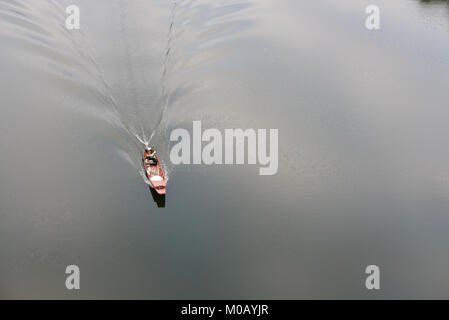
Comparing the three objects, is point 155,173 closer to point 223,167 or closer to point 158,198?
point 158,198

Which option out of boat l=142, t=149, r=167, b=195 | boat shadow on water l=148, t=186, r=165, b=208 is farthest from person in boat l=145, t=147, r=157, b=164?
boat shadow on water l=148, t=186, r=165, b=208

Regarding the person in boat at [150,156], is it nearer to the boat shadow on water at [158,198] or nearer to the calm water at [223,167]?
the calm water at [223,167]

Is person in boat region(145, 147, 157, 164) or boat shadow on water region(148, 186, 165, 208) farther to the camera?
person in boat region(145, 147, 157, 164)

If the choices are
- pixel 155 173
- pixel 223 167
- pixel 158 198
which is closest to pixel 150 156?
pixel 155 173

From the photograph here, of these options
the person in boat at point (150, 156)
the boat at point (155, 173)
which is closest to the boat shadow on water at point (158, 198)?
the boat at point (155, 173)

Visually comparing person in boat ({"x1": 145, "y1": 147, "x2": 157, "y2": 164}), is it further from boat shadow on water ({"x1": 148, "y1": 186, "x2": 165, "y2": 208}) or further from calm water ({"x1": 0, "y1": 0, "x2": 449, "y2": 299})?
boat shadow on water ({"x1": 148, "y1": 186, "x2": 165, "y2": 208})

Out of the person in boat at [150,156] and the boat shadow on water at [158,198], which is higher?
the person in boat at [150,156]
